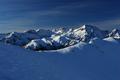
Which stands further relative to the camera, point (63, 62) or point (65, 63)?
point (65, 63)

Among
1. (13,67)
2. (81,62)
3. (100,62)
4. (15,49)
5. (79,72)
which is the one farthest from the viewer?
(100,62)

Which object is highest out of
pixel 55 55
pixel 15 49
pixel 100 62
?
pixel 15 49

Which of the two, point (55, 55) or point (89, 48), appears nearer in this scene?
point (55, 55)

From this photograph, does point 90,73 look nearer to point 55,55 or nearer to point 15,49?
point 55,55

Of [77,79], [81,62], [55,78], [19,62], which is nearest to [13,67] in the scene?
[19,62]

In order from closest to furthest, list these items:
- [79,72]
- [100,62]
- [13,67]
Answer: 1. [13,67]
2. [79,72]
3. [100,62]

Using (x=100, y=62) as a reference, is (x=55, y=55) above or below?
above

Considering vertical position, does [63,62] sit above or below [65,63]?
above
